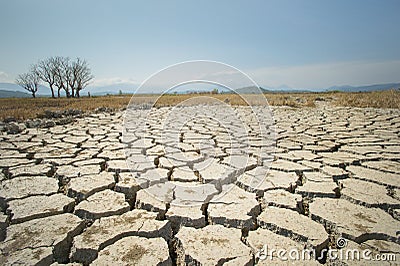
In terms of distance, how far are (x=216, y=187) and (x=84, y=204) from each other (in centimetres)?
99

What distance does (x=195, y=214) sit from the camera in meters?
1.43

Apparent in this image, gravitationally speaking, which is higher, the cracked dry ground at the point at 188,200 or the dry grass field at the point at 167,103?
the dry grass field at the point at 167,103

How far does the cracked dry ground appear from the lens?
115 centimetres

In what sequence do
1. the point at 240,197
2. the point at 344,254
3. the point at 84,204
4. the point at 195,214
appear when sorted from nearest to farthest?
the point at 344,254 < the point at 195,214 < the point at 84,204 < the point at 240,197

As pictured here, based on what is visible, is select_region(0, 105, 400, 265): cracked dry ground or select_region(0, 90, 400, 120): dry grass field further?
select_region(0, 90, 400, 120): dry grass field

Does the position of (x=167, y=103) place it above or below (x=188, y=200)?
above

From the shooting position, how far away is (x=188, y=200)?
162 cm

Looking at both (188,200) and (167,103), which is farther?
(167,103)

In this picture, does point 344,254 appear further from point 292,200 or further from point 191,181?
point 191,181

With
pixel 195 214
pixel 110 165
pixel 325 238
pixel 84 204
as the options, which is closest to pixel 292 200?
pixel 325 238

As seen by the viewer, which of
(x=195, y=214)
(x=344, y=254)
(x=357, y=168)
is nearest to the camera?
(x=344, y=254)

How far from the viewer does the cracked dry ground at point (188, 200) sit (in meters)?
1.15

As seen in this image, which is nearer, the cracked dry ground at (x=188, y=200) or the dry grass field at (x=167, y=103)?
the cracked dry ground at (x=188, y=200)

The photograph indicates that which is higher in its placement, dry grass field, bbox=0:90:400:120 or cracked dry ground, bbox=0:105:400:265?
dry grass field, bbox=0:90:400:120
